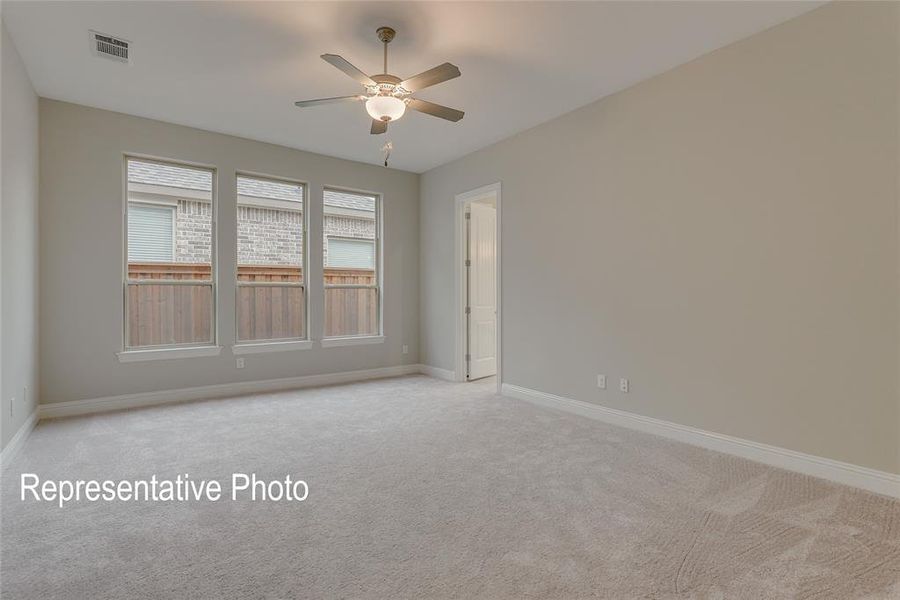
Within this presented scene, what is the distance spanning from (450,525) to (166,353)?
3.99 m

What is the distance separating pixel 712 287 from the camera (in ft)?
11.1

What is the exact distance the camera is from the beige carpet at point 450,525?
1.82 metres

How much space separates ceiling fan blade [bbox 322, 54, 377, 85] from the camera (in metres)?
2.64

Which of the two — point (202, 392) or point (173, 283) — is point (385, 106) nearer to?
point (173, 283)

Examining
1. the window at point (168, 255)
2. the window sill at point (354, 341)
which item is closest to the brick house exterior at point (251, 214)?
the window at point (168, 255)

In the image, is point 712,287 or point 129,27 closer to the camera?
point 129,27

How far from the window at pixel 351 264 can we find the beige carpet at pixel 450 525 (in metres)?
2.57

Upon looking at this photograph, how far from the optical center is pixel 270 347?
548 cm

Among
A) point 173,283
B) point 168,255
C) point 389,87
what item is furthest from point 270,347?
point 389,87

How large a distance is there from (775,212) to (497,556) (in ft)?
9.23

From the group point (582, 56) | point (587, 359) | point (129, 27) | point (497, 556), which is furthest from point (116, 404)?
point (582, 56)

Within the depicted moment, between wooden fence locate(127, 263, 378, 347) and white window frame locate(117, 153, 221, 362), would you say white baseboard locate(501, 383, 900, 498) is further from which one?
white window frame locate(117, 153, 221, 362)

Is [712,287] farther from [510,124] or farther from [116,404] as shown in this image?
[116,404]

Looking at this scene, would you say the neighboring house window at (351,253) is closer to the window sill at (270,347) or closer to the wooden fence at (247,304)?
the wooden fence at (247,304)
